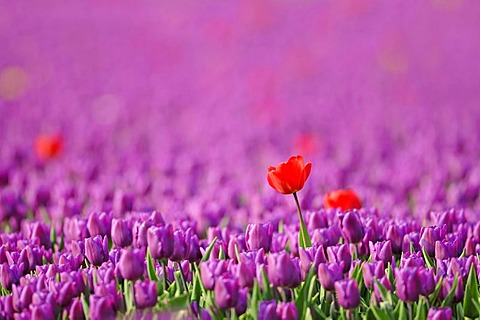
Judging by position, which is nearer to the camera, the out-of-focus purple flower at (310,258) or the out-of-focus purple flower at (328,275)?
the out-of-focus purple flower at (328,275)

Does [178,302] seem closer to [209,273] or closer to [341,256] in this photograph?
[209,273]

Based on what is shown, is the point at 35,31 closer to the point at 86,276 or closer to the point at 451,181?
the point at 451,181

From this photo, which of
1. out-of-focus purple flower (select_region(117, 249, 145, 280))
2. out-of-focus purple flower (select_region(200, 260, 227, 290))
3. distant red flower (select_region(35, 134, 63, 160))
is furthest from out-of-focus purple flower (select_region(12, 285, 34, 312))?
distant red flower (select_region(35, 134, 63, 160))

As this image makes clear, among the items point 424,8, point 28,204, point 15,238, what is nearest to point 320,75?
point 424,8

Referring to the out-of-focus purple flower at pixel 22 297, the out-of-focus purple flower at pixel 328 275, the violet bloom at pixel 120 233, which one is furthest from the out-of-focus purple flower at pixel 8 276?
the out-of-focus purple flower at pixel 328 275

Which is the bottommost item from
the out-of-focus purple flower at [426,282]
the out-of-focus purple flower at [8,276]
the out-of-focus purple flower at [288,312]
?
the out-of-focus purple flower at [288,312]

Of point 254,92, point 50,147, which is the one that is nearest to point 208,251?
point 50,147

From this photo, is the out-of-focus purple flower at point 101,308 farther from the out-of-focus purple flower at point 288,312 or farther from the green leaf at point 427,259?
the green leaf at point 427,259

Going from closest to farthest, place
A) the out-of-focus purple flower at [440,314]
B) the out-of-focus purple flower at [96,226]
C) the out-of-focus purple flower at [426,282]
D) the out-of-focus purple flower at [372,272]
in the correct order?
the out-of-focus purple flower at [440,314] < the out-of-focus purple flower at [426,282] < the out-of-focus purple flower at [372,272] < the out-of-focus purple flower at [96,226]
